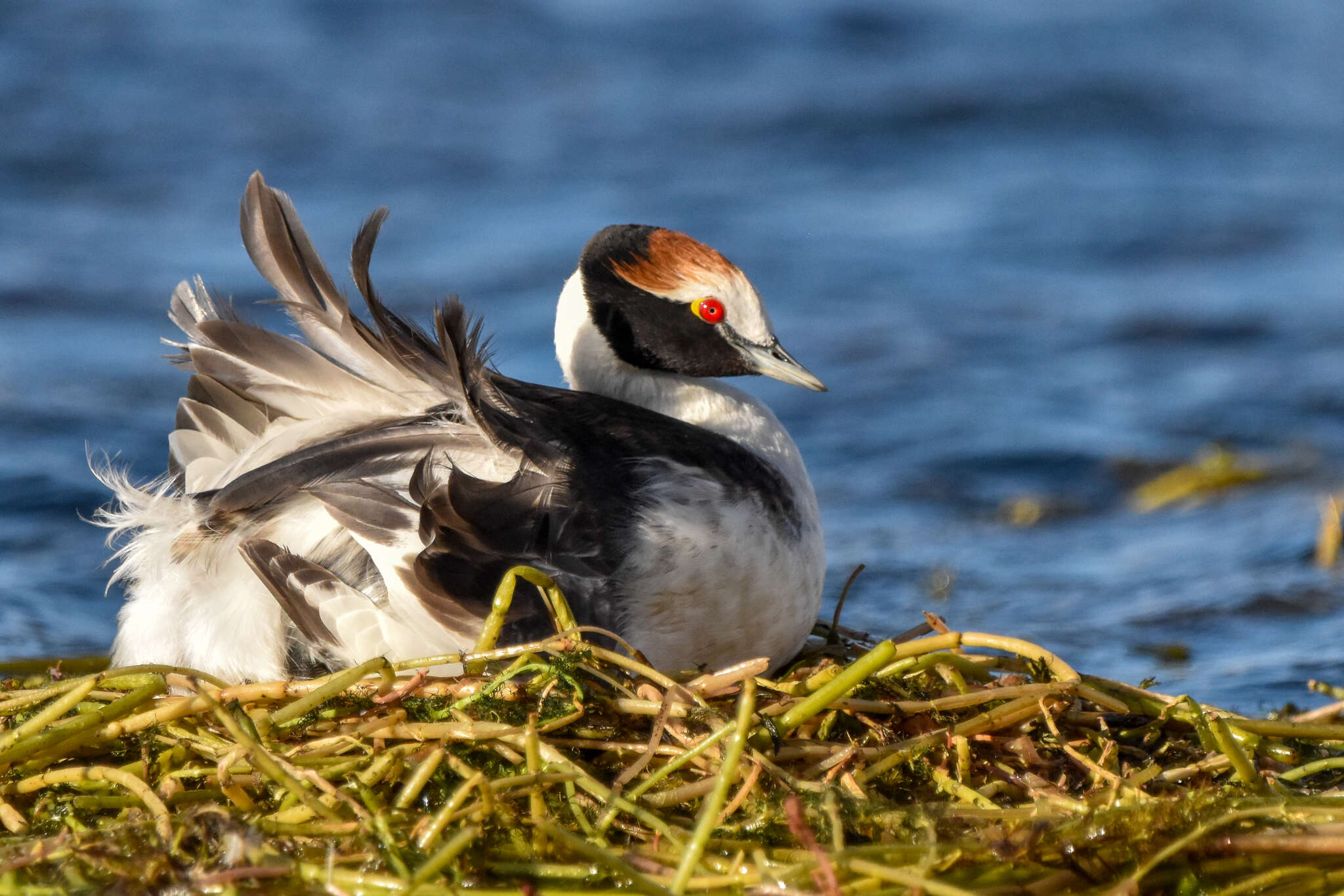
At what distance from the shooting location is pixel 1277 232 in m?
13.9

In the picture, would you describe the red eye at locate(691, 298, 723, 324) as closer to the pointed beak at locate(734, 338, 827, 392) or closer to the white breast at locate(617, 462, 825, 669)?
the pointed beak at locate(734, 338, 827, 392)

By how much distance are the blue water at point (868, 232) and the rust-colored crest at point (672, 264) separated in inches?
98.1

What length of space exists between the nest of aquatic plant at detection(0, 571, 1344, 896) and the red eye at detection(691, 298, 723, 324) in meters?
1.56

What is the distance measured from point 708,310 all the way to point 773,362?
0.96 ft

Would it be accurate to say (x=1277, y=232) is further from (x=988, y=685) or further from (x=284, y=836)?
(x=284, y=836)

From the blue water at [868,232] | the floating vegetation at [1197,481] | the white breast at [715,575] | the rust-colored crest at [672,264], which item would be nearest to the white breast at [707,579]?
the white breast at [715,575]

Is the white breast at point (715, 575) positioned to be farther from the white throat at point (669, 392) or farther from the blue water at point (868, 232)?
the blue water at point (868, 232)

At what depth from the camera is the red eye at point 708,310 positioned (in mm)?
4977

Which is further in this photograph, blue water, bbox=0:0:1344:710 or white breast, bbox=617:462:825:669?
blue water, bbox=0:0:1344:710

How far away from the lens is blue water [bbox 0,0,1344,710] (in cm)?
789

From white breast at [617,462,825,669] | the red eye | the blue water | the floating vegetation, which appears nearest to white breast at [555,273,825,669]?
white breast at [617,462,825,669]

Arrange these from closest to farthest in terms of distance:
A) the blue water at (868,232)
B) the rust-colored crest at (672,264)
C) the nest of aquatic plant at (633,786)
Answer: the nest of aquatic plant at (633,786) → the rust-colored crest at (672,264) → the blue water at (868,232)

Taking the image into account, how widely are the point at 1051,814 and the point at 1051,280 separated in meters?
10.4

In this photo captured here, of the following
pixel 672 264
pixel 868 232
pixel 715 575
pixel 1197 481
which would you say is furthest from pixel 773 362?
pixel 868 232
